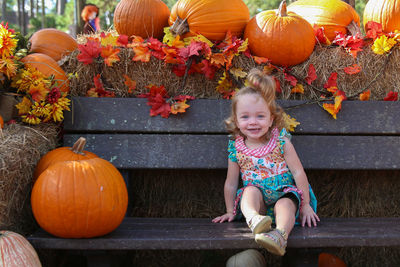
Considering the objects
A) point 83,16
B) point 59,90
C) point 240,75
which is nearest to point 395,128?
point 240,75

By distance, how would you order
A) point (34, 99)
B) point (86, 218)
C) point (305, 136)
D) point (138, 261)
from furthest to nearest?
point (138, 261) < point (305, 136) < point (34, 99) < point (86, 218)

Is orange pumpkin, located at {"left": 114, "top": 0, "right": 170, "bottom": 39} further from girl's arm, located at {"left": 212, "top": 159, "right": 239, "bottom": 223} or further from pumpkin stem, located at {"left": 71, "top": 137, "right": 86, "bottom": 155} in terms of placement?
girl's arm, located at {"left": 212, "top": 159, "right": 239, "bottom": 223}

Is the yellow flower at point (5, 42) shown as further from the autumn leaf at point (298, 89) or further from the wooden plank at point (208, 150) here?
the autumn leaf at point (298, 89)

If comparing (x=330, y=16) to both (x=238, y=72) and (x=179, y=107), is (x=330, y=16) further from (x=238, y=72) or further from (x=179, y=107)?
(x=179, y=107)

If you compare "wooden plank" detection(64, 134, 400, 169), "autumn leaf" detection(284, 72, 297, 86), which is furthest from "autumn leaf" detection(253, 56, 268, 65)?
"wooden plank" detection(64, 134, 400, 169)

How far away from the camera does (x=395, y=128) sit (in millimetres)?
2613

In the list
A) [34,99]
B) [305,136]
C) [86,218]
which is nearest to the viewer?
[86,218]

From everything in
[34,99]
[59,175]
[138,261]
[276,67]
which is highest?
[276,67]

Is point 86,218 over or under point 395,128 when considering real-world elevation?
under

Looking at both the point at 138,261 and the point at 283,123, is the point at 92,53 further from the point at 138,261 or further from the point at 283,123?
the point at 138,261

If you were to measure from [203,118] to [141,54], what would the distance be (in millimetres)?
564

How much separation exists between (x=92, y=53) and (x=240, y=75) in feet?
3.13

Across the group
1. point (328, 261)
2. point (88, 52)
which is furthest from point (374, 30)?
point (88, 52)

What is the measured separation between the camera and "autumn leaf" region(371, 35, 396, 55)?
274 cm
